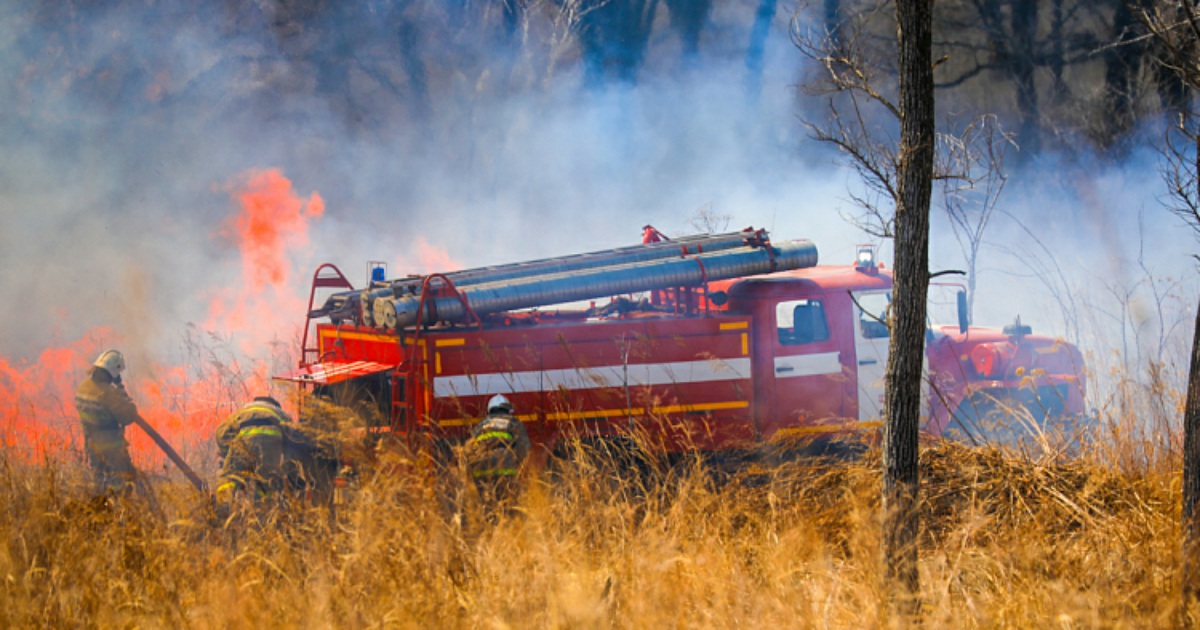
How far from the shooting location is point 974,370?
782 centimetres

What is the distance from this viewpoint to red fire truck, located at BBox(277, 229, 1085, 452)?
21.4 ft

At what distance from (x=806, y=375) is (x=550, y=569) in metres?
4.64

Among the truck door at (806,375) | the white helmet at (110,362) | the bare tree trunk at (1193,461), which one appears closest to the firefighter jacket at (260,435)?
the white helmet at (110,362)

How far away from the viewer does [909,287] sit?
365 centimetres

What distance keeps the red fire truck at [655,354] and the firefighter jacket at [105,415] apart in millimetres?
1630

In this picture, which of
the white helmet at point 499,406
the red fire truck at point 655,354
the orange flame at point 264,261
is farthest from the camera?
the orange flame at point 264,261

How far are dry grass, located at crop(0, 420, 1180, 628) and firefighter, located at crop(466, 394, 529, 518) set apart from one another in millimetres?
534

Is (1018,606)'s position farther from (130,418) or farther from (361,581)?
(130,418)

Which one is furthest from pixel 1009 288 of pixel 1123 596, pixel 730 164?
pixel 1123 596

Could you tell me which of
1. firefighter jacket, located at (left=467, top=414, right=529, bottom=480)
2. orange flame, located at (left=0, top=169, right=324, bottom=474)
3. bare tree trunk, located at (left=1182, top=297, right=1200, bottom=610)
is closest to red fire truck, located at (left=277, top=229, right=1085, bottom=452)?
firefighter jacket, located at (left=467, top=414, right=529, bottom=480)

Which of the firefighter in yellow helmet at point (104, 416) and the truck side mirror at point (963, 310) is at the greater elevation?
the truck side mirror at point (963, 310)

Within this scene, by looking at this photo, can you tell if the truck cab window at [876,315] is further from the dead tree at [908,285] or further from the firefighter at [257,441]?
the firefighter at [257,441]

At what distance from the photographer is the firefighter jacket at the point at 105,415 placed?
6.91m

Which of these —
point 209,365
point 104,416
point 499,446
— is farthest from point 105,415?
point 209,365
